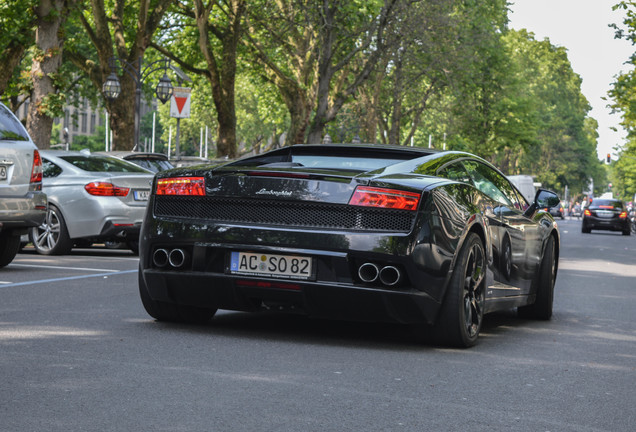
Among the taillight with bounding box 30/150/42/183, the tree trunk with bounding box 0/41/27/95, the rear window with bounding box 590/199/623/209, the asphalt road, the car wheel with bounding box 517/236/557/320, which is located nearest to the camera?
the asphalt road

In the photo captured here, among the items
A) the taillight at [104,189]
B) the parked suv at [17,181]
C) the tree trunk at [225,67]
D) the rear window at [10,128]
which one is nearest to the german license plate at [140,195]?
the taillight at [104,189]

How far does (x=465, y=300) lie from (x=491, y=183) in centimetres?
155

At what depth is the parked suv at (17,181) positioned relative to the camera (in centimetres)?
1103

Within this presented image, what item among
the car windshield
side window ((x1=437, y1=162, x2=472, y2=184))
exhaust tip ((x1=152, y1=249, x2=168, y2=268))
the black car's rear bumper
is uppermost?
side window ((x1=437, y1=162, x2=472, y2=184))

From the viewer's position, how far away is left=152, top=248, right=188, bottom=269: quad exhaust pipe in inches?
275

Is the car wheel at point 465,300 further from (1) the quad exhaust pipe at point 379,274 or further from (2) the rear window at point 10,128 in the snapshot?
(2) the rear window at point 10,128

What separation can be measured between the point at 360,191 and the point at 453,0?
29.2m

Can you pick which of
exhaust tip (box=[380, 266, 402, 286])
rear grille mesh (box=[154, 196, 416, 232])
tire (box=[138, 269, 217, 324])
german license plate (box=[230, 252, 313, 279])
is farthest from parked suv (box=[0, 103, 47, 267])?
exhaust tip (box=[380, 266, 402, 286])

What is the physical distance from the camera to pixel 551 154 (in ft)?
328

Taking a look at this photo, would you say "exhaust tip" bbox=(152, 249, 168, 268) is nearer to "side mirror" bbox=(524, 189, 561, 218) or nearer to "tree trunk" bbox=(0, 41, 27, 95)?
"side mirror" bbox=(524, 189, 561, 218)

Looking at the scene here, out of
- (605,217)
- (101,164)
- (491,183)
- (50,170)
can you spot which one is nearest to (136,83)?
(101,164)

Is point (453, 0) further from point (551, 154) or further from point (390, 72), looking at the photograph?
point (551, 154)

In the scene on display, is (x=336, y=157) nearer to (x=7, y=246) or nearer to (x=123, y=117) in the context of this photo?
(x=7, y=246)

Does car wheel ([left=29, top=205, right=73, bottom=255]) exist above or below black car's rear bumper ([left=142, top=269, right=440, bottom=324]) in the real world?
below
